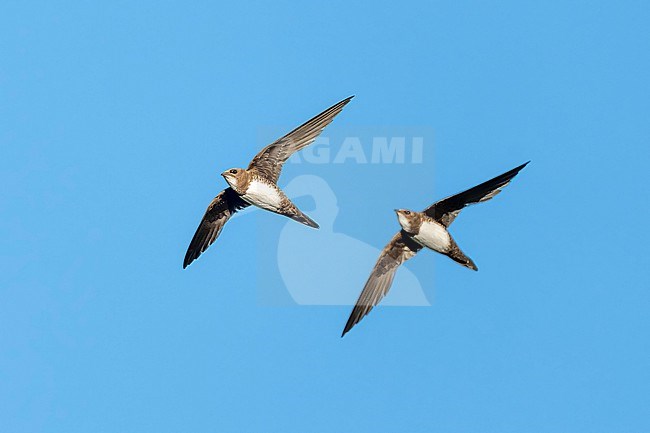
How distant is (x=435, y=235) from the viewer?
17.5 m

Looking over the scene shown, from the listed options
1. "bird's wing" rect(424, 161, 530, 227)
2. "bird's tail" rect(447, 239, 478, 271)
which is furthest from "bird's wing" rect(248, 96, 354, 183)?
"bird's tail" rect(447, 239, 478, 271)

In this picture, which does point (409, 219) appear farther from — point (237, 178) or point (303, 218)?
point (237, 178)

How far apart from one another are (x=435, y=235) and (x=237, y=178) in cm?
296

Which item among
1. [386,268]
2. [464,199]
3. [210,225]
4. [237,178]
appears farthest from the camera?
[210,225]

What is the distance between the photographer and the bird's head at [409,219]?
17312 millimetres

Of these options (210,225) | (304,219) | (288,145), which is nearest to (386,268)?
(304,219)

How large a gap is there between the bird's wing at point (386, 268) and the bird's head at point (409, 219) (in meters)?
1.14

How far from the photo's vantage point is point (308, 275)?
19.6m

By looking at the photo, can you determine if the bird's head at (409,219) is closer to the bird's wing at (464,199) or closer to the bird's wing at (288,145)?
the bird's wing at (464,199)

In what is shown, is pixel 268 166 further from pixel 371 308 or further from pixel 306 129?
pixel 371 308

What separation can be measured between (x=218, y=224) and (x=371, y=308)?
108 inches

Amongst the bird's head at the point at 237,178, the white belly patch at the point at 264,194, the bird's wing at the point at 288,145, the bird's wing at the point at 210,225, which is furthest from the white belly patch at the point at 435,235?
the bird's wing at the point at 210,225

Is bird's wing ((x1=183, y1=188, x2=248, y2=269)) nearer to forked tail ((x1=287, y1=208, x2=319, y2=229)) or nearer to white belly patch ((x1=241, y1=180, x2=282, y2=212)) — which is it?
white belly patch ((x1=241, y1=180, x2=282, y2=212))

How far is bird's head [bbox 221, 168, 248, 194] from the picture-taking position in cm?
1780
